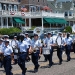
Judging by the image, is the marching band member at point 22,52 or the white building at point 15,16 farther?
the white building at point 15,16

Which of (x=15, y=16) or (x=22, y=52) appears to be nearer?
(x=22, y=52)

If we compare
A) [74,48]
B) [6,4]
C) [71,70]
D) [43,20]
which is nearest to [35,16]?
[43,20]

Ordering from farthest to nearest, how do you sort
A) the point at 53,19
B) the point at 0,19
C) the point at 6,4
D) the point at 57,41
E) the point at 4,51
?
the point at 53,19 < the point at 6,4 < the point at 0,19 < the point at 57,41 < the point at 4,51

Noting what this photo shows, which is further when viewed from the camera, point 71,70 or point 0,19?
point 0,19

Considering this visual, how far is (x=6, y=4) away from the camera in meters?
65.5

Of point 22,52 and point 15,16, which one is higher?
point 22,52

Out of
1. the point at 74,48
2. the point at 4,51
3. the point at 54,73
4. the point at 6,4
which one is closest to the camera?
the point at 4,51

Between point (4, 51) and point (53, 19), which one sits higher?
point (4, 51)

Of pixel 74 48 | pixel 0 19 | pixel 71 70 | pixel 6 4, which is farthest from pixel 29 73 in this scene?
pixel 6 4

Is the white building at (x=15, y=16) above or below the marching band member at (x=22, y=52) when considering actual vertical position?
below

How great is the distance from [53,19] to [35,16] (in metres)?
5.84

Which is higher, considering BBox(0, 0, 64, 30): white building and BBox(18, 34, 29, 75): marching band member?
BBox(18, 34, 29, 75): marching band member

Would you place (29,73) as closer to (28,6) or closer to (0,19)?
(0,19)

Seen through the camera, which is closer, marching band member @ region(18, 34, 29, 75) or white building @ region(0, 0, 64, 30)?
marching band member @ region(18, 34, 29, 75)
